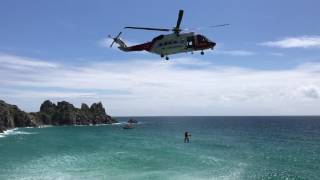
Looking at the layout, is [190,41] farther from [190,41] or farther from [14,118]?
[14,118]

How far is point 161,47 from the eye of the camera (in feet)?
106

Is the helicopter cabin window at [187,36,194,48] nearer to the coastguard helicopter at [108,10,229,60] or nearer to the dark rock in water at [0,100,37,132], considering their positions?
the coastguard helicopter at [108,10,229,60]

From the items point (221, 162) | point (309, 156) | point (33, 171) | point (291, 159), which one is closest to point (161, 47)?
point (33, 171)

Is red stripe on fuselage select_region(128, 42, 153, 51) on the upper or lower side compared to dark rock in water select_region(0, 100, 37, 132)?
upper

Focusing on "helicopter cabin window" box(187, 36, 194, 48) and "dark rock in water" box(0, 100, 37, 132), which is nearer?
"helicopter cabin window" box(187, 36, 194, 48)

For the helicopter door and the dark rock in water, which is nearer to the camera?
the helicopter door

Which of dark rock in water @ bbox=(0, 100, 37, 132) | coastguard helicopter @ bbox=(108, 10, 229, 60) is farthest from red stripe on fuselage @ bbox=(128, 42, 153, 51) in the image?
dark rock in water @ bbox=(0, 100, 37, 132)

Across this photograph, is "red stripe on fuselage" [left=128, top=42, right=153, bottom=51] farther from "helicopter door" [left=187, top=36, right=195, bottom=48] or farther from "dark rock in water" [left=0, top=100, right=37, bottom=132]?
"dark rock in water" [left=0, top=100, right=37, bottom=132]

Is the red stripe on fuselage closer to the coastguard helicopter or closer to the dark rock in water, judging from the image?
the coastguard helicopter

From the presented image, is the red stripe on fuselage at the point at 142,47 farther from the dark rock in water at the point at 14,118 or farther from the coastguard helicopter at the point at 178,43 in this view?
the dark rock in water at the point at 14,118

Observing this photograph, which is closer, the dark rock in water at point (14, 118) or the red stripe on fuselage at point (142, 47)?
the red stripe on fuselage at point (142, 47)

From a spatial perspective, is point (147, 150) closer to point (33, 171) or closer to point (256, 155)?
point (256, 155)

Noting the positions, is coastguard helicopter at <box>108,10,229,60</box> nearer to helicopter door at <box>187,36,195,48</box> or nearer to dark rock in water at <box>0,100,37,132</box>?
helicopter door at <box>187,36,195,48</box>

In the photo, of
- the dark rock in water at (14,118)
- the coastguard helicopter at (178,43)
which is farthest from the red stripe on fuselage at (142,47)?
the dark rock in water at (14,118)
